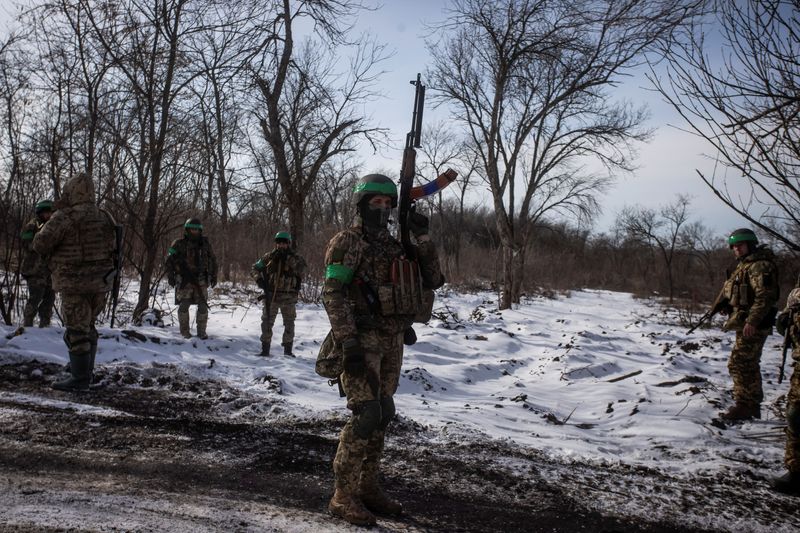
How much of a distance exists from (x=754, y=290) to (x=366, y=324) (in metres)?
5.02

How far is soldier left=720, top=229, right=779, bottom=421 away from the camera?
580cm

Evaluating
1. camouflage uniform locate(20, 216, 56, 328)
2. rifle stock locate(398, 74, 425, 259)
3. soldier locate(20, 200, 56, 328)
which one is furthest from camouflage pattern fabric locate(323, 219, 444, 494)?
camouflage uniform locate(20, 216, 56, 328)

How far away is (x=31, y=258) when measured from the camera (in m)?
7.84

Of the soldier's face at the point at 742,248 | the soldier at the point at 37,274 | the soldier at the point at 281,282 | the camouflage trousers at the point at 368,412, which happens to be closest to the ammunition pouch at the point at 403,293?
the camouflage trousers at the point at 368,412

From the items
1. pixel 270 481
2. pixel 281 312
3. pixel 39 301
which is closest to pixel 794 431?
pixel 270 481

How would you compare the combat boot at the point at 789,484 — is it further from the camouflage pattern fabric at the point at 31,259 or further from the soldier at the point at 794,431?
the camouflage pattern fabric at the point at 31,259

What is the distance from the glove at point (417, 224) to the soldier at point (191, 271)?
18.8 feet

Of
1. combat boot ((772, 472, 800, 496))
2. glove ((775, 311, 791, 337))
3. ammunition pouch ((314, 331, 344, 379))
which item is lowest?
combat boot ((772, 472, 800, 496))

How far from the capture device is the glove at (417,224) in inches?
133

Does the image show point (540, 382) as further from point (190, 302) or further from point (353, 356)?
point (190, 302)

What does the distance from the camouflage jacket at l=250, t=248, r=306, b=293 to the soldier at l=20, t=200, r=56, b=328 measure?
116 inches

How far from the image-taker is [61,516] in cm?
271

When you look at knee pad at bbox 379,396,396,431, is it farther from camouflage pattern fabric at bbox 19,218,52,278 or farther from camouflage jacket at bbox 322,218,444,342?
camouflage pattern fabric at bbox 19,218,52,278

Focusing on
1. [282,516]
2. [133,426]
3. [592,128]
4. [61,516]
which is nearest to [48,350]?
[133,426]
